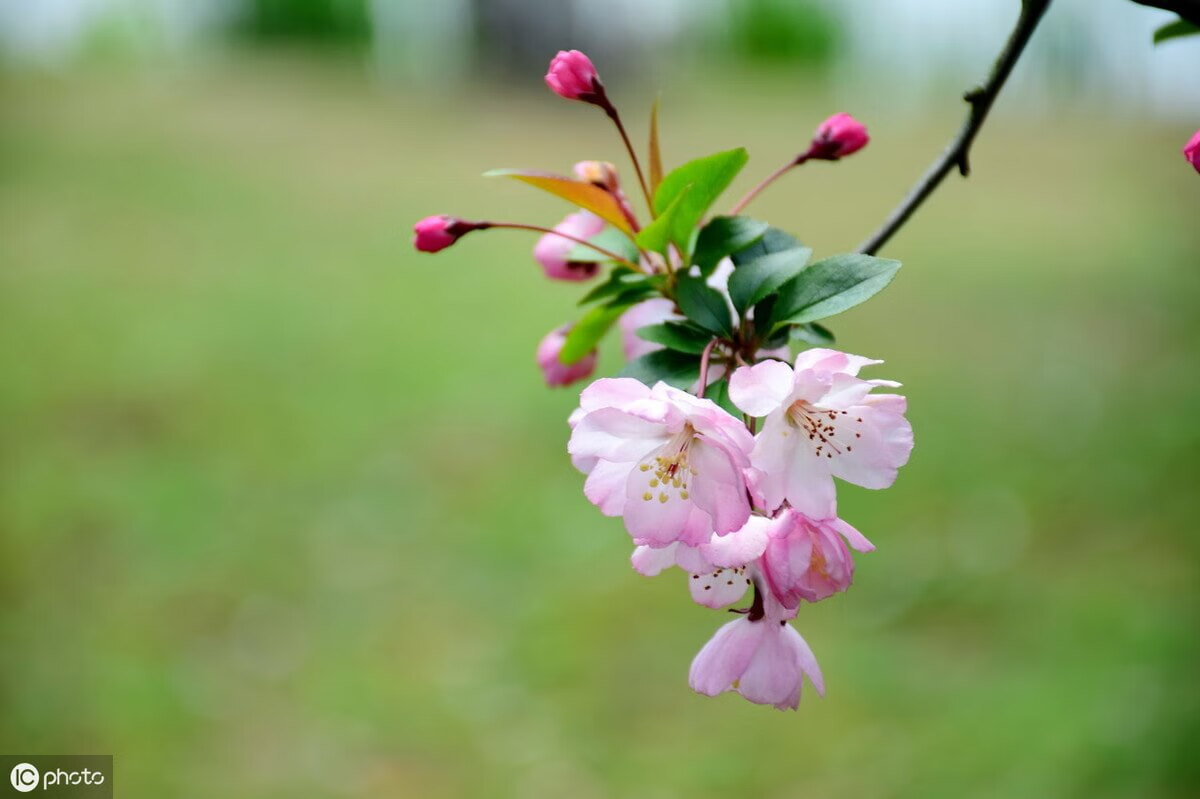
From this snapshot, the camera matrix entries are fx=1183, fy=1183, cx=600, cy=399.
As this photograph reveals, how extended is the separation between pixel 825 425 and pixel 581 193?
0.22 meters

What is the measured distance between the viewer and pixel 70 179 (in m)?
4.98

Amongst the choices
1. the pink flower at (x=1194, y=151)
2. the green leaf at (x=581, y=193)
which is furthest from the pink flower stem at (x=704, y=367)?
the pink flower at (x=1194, y=151)

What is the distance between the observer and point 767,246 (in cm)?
72

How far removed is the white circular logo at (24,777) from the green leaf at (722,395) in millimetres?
1931

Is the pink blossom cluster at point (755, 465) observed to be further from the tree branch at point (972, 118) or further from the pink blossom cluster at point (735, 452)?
the tree branch at point (972, 118)

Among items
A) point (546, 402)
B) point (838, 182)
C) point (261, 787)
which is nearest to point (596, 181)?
point (261, 787)

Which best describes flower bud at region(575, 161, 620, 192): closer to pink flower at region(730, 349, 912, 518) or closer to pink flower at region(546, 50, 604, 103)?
pink flower at region(546, 50, 604, 103)

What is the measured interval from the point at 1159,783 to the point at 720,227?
1784 millimetres

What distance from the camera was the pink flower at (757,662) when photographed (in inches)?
25.4

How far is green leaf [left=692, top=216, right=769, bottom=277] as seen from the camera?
2.28ft

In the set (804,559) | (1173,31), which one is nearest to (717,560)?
(804,559)

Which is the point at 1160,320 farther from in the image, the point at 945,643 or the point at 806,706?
the point at 806,706

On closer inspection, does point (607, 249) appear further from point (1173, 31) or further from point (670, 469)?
point (1173, 31)
